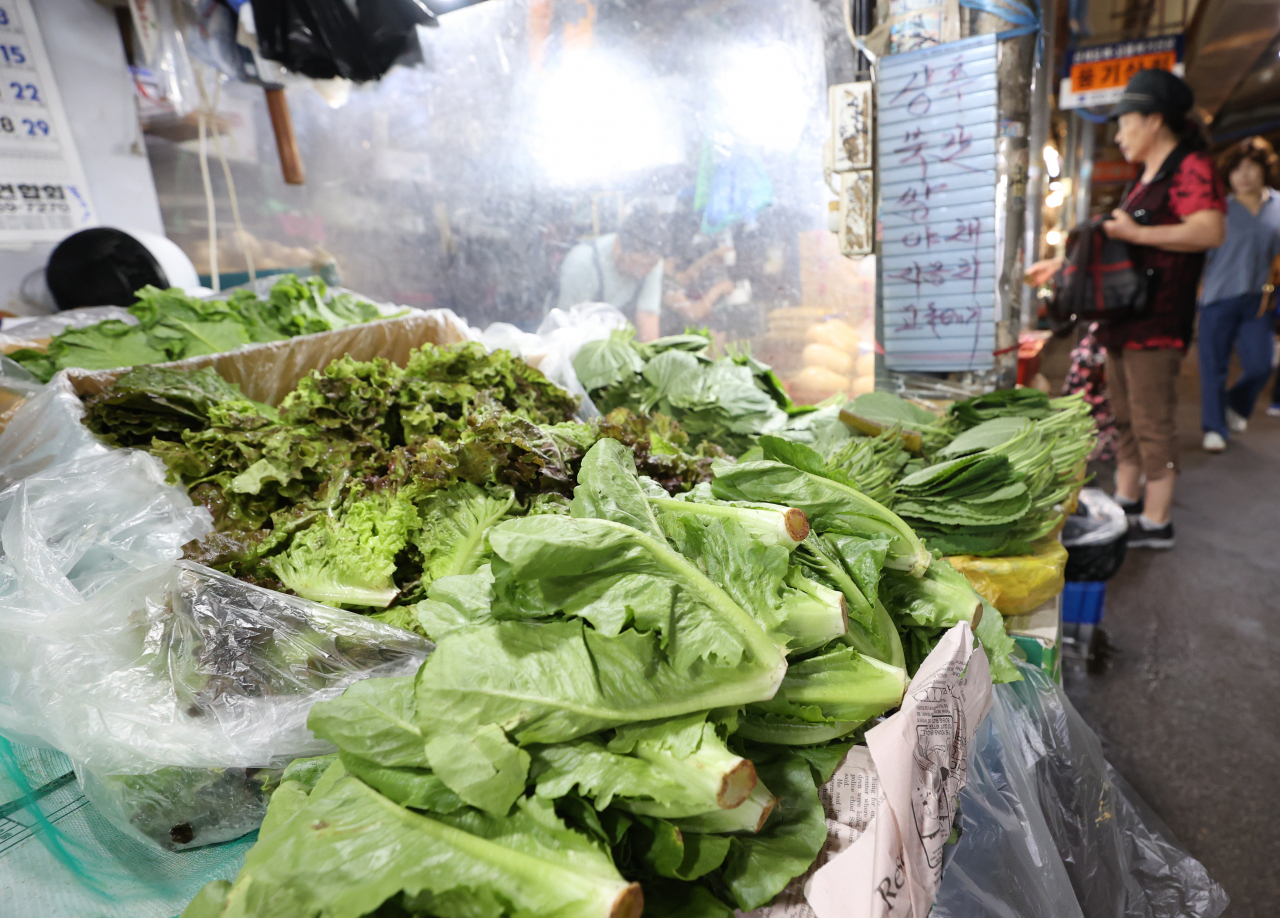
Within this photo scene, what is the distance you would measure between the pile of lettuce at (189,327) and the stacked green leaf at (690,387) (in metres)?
1.22

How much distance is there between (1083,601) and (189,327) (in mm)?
4338

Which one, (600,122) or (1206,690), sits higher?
(600,122)

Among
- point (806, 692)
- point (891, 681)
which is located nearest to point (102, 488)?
point (806, 692)

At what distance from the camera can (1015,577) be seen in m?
1.89

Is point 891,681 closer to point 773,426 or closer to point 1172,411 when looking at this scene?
point 773,426

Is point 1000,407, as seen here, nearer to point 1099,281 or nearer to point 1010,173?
point 1010,173

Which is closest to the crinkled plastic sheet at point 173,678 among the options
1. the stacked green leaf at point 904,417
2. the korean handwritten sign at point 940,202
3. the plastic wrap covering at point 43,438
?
the plastic wrap covering at point 43,438

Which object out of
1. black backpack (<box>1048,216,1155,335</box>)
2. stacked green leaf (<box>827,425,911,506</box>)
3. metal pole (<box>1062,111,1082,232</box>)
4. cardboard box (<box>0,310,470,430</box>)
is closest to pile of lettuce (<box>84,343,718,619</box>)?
cardboard box (<box>0,310,470,430</box>)

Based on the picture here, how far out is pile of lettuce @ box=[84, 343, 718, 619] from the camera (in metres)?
1.46

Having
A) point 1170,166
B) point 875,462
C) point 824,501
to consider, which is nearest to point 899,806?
point 824,501

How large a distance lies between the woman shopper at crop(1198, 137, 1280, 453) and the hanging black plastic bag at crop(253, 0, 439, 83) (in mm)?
6771

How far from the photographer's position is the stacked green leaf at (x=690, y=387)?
2.90 meters

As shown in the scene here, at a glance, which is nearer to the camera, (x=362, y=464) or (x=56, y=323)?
(x=362, y=464)

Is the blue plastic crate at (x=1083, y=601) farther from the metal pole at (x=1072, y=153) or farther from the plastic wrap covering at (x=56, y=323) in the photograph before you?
the metal pole at (x=1072, y=153)
